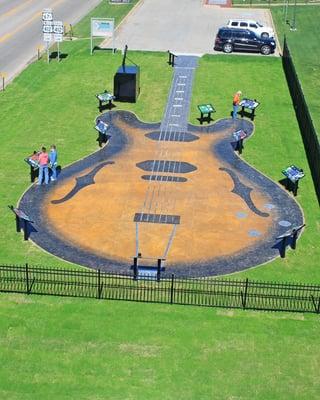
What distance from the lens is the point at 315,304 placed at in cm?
2450

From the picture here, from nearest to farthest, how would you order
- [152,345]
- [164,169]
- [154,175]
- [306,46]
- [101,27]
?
[152,345] < [154,175] < [164,169] < [101,27] < [306,46]

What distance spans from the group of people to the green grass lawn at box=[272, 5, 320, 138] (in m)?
14.0

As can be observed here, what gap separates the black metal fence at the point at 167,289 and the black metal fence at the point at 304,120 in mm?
9301

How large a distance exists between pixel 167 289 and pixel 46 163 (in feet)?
35.2

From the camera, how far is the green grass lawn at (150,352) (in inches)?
803

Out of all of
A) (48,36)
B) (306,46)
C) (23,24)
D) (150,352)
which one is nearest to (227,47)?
(306,46)

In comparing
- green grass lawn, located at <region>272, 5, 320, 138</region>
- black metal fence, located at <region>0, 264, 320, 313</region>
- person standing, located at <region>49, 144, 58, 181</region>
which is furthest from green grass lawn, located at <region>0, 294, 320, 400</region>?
green grass lawn, located at <region>272, 5, 320, 138</region>

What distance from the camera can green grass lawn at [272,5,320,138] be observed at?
Result: 4403cm

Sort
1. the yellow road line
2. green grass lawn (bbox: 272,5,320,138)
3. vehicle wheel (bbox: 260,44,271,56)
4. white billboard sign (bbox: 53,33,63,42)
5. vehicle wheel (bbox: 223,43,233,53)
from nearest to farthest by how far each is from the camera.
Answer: green grass lawn (bbox: 272,5,320,138)
white billboard sign (bbox: 53,33,63,42)
vehicle wheel (bbox: 260,44,271,56)
vehicle wheel (bbox: 223,43,233,53)
the yellow road line

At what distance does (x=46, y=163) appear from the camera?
32.6m

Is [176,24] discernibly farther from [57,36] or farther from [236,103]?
[236,103]

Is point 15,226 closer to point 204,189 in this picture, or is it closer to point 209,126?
point 204,189

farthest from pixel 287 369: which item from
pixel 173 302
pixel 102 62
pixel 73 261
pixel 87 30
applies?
pixel 87 30

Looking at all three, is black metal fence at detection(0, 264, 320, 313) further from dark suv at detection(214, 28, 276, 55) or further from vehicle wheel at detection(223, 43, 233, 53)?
vehicle wheel at detection(223, 43, 233, 53)
